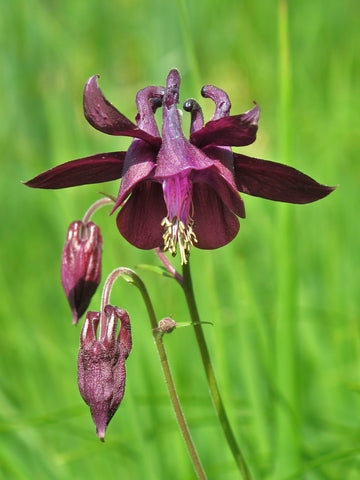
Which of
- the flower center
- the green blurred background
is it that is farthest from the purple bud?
the green blurred background

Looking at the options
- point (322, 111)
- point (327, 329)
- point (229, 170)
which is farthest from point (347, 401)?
point (322, 111)

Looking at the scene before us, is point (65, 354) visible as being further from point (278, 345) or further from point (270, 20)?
point (270, 20)

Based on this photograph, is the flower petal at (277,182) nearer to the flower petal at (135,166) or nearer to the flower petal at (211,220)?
the flower petal at (211,220)

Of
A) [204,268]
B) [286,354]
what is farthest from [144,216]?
[204,268]

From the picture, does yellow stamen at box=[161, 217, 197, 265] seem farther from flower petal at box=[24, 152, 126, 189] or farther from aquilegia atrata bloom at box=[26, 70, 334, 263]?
flower petal at box=[24, 152, 126, 189]

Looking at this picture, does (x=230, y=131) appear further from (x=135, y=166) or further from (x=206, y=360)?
(x=206, y=360)

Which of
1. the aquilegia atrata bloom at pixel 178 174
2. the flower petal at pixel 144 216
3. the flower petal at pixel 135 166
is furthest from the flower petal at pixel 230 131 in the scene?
the flower petal at pixel 144 216

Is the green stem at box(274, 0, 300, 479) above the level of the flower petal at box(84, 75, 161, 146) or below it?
below
